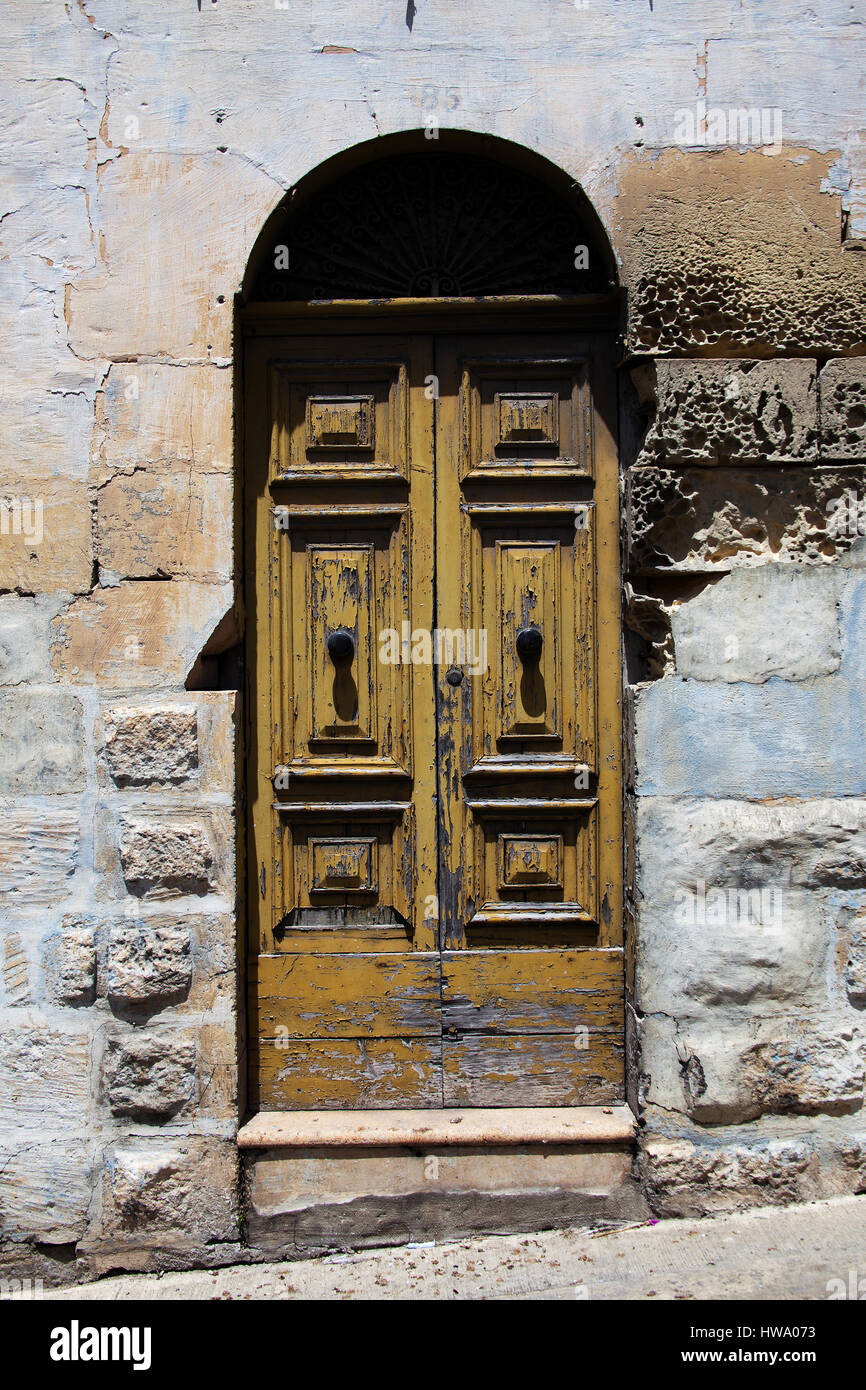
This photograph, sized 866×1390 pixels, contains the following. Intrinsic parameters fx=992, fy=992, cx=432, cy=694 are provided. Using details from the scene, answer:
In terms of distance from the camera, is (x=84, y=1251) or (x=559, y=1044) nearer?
(x=84, y=1251)

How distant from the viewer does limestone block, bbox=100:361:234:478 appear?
123 inches

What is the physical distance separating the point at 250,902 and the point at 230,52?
2730 millimetres

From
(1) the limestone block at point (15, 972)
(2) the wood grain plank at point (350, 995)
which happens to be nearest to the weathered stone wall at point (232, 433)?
(1) the limestone block at point (15, 972)

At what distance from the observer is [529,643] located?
3.25m

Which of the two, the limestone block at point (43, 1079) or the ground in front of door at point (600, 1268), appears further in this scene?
the limestone block at point (43, 1079)

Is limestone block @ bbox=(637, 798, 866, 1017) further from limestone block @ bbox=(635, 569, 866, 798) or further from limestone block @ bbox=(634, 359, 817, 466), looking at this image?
limestone block @ bbox=(634, 359, 817, 466)

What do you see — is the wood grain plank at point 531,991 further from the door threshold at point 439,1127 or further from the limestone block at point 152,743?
the limestone block at point 152,743

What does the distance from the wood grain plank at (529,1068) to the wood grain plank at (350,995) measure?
0.15 metres

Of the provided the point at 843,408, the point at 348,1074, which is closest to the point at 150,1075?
the point at 348,1074

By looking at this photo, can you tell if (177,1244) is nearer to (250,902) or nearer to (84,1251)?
(84,1251)

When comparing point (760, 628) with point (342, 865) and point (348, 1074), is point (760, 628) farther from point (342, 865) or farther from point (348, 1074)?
point (348, 1074)

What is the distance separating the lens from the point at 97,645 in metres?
3.13

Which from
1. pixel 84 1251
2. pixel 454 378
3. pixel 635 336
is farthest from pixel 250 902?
pixel 635 336

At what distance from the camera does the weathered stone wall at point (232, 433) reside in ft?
10.2
